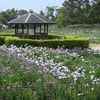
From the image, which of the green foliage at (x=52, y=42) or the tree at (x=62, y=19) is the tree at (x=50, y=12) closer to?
the tree at (x=62, y=19)

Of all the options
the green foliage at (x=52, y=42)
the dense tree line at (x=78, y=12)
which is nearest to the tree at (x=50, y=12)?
the dense tree line at (x=78, y=12)

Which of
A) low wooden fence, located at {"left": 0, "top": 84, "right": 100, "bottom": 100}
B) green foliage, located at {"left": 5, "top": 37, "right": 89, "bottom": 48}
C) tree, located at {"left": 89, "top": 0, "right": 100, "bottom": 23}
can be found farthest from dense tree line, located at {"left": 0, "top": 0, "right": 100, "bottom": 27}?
low wooden fence, located at {"left": 0, "top": 84, "right": 100, "bottom": 100}

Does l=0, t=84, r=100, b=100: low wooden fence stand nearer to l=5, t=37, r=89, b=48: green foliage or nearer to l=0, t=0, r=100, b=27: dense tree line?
l=5, t=37, r=89, b=48: green foliage

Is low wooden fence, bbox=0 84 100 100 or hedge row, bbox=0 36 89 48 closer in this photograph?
low wooden fence, bbox=0 84 100 100

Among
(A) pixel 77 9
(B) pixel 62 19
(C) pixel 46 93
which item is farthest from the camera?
(A) pixel 77 9

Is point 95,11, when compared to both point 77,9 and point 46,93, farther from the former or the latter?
point 46,93

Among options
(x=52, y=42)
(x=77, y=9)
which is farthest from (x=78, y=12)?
(x=52, y=42)

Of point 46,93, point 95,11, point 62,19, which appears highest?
point 95,11

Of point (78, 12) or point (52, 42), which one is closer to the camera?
point (52, 42)

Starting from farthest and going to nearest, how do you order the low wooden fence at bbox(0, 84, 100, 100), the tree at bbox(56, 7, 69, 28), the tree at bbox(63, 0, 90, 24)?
the tree at bbox(63, 0, 90, 24), the tree at bbox(56, 7, 69, 28), the low wooden fence at bbox(0, 84, 100, 100)

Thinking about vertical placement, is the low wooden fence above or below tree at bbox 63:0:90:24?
below

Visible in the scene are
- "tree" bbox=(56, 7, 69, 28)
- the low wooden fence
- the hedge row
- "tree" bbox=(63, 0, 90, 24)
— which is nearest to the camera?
the low wooden fence

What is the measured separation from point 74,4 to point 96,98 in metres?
57.5

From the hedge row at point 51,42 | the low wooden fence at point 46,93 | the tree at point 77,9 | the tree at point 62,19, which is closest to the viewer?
the low wooden fence at point 46,93
